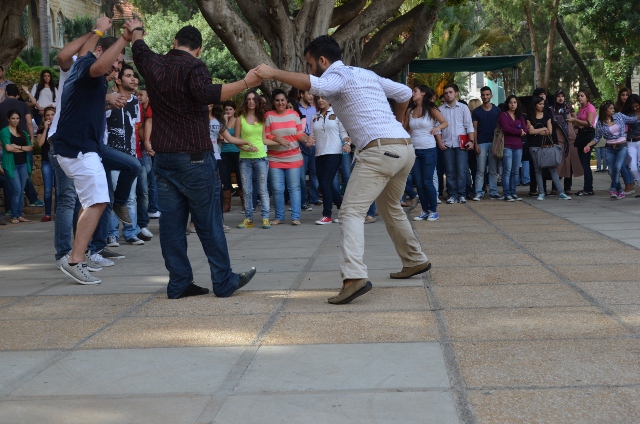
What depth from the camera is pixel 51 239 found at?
1138 cm

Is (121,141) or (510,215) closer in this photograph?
(121,141)

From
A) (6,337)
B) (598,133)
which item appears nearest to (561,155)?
(598,133)

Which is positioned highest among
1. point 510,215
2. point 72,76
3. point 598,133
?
point 72,76

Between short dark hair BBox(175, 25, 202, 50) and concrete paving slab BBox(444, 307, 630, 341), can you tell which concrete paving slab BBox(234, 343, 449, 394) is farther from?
short dark hair BBox(175, 25, 202, 50)

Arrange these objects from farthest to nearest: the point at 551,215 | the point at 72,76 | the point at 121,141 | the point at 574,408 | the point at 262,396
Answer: the point at 551,215
the point at 121,141
the point at 72,76
the point at 262,396
the point at 574,408

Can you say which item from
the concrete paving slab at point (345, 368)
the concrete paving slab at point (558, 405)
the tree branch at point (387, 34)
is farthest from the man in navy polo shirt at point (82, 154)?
the tree branch at point (387, 34)

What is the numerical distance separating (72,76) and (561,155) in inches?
383

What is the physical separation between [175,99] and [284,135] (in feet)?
18.7

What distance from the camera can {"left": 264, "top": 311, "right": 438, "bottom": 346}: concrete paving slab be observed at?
5.12m

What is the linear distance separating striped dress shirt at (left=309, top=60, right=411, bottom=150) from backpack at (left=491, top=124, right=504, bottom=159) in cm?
871

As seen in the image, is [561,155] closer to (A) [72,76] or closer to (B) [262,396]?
(A) [72,76]

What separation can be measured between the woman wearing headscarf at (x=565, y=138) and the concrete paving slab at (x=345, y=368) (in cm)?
1136

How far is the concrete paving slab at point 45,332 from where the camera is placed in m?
5.27

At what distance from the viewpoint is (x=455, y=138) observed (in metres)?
14.2
